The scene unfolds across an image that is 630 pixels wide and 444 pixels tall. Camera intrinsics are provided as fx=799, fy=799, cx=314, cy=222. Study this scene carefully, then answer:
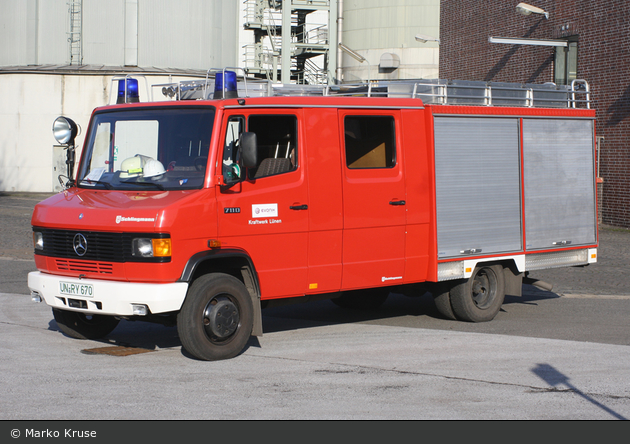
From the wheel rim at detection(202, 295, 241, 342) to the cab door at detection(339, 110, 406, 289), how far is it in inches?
56.3

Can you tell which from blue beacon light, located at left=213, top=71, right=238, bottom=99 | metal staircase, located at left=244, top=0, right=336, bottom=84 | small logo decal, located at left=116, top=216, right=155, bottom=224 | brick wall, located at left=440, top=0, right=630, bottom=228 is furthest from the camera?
metal staircase, located at left=244, top=0, right=336, bottom=84

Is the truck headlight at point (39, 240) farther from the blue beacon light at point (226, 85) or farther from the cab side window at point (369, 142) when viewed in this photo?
the cab side window at point (369, 142)

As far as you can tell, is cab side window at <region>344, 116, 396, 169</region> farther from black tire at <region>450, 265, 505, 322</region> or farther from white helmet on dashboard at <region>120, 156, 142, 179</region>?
white helmet on dashboard at <region>120, 156, 142, 179</region>

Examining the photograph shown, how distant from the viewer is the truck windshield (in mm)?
7578

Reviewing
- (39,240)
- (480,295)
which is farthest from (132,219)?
(480,295)

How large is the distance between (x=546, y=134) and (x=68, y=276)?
20.6 feet

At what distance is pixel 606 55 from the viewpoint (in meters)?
22.1

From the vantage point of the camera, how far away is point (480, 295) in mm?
9961

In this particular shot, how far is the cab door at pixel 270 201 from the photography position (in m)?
7.59

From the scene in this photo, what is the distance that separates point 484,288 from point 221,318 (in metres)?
3.92

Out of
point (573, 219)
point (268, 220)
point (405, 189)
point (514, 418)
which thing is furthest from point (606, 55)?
point (514, 418)

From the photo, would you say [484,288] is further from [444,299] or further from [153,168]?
[153,168]

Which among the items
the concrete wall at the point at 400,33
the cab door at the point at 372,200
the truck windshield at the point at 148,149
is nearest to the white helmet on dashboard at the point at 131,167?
the truck windshield at the point at 148,149

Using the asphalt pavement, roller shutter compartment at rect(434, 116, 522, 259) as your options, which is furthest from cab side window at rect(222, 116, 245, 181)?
roller shutter compartment at rect(434, 116, 522, 259)
